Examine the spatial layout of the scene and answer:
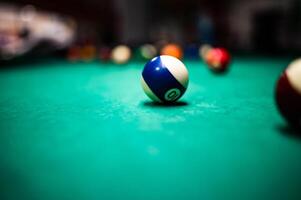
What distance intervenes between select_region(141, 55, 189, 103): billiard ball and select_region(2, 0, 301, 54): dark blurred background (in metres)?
8.45

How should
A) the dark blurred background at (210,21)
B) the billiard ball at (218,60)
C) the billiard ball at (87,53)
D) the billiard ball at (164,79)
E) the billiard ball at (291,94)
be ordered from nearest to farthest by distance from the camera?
the billiard ball at (291,94) → the billiard ball at (164,79) → the billiard ball at (218,60) → the billiard ball at (87,53) → the dark blurred background at (210,21)

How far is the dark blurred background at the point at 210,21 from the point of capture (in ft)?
45.7

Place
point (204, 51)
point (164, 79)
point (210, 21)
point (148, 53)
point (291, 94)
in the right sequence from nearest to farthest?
1. point (291, 94)
2. point (164, 79)
3. point (204, 51)
4. point (148, 53)
5. point (210, 21)

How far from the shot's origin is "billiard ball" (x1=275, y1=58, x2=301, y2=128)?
183cm

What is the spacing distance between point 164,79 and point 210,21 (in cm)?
1719

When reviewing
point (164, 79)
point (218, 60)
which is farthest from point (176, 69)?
point (218, 60)

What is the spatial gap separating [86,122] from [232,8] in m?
18.4

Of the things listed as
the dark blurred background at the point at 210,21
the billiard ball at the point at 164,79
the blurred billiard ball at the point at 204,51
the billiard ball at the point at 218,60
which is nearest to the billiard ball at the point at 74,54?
the dark blurred background at the point at 210,21

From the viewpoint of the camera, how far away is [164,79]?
2.62 m

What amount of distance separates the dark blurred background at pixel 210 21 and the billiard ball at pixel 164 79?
8.45 m

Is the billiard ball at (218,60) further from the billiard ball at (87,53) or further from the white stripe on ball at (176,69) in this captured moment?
the billiard ball at (87,53)

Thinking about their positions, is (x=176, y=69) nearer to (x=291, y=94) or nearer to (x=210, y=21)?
(x=291, y=94)

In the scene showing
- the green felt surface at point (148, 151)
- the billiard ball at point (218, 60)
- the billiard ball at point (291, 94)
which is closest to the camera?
the green felt surface at point (148, 151)

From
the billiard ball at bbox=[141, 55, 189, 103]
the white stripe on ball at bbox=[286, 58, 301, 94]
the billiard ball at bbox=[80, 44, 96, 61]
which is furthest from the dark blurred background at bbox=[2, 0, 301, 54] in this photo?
the white stripe on ball at bbox=[286, 58, 301, 94]
